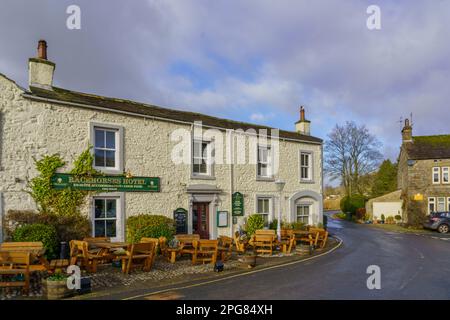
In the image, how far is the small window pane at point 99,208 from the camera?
44.7ft

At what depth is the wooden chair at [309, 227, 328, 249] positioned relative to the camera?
56.6 ft

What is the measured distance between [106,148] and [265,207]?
9.12 meters

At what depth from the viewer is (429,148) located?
108 feet

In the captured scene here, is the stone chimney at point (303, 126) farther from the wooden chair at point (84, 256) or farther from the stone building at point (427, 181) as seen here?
the wooden chair at point (84, 256)

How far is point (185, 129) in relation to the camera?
53.8 ft

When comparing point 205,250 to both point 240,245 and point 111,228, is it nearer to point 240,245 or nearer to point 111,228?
point 240,245

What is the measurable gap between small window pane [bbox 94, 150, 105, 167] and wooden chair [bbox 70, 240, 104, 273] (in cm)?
350

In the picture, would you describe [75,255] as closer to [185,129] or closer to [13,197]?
[13,197]

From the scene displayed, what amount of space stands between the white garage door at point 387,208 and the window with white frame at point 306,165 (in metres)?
18.9

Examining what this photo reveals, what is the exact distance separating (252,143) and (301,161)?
412 cm

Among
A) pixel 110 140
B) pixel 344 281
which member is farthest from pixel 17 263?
pixel 344 281

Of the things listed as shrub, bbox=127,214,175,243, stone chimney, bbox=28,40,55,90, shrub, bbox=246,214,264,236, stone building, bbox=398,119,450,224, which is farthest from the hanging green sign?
stone building, bbox=398,119,450,224

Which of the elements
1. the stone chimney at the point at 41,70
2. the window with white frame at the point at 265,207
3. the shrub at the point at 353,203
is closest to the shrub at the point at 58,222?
the stone chimney at the point at 41,70

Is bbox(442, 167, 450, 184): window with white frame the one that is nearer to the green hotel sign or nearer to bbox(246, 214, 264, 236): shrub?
bbox(246, 214, 264, 236): shrub
